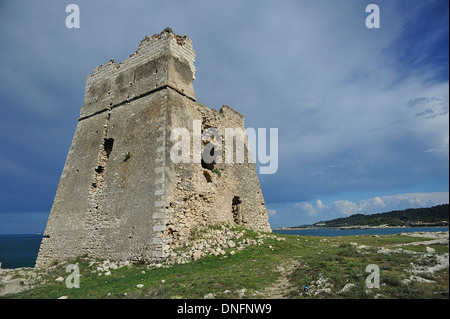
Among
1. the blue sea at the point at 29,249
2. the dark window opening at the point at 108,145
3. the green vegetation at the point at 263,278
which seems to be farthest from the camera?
the blue sea at the point at 29,249

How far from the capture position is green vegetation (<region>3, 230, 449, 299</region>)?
4.83m

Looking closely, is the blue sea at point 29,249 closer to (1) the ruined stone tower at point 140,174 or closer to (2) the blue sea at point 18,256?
(2) the blue sea at point 18,256

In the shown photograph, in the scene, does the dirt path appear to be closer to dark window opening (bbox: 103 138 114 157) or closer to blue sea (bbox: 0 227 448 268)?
blue sea (bbox: 0 227 448 268)

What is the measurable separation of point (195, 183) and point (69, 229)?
6968mm

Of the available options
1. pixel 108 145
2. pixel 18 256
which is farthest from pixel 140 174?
pixel 18 256

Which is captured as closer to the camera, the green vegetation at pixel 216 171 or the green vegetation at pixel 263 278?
the green vegetation at pixel 263 278

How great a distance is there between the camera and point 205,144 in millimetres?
14656

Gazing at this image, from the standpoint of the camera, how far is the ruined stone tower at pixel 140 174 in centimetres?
1078

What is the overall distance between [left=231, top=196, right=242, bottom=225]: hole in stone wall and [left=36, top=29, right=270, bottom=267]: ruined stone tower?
0.06 m

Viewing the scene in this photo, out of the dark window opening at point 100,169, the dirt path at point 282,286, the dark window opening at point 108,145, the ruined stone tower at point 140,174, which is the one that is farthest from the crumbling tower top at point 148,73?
the dirt path at point 282,286

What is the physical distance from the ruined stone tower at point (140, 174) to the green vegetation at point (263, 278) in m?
1.77

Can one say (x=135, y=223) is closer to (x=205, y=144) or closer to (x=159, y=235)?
(x=159, y=235)

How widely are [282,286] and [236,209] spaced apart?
9432 millimetres
